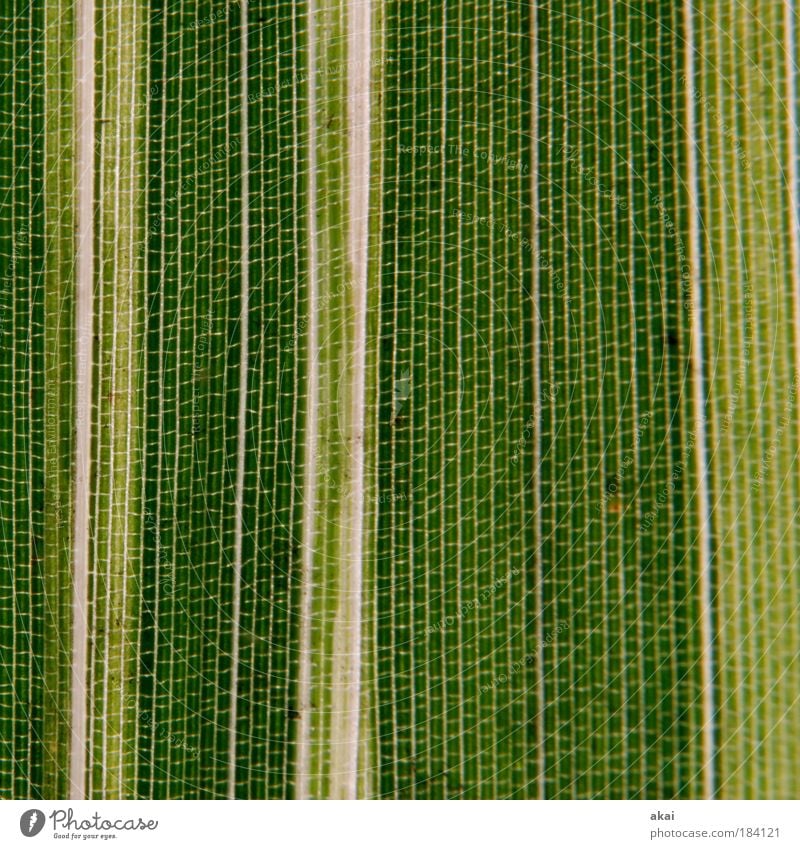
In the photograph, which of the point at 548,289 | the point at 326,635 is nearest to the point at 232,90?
the point at 548,289

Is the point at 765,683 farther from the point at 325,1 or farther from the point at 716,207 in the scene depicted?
the point at 325,1

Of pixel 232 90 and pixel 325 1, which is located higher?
pixel 325 1

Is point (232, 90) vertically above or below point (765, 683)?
above

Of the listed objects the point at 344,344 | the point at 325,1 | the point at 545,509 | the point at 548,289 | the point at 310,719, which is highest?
the point at 325,1

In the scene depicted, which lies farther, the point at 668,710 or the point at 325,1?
the point at 325,1
